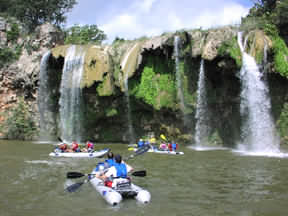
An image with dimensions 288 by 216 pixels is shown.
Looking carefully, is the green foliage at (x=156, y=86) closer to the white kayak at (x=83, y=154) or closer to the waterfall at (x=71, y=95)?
the waterfall at (x=71, y=95)

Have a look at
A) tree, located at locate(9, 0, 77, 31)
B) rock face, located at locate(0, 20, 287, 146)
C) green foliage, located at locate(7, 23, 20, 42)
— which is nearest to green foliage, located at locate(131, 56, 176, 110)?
rock face, located at locate(0, 20, 287, 146)

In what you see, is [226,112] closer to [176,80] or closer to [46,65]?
[176,80]

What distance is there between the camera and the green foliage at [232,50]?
19859 millimetres

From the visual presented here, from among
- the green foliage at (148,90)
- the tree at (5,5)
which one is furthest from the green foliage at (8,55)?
the green foliage at (148,90)

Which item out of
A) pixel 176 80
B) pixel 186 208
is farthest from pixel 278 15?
pixel 186 208

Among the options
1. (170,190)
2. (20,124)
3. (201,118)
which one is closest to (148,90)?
(201,118)

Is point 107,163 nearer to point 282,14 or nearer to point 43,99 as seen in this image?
point 282,14

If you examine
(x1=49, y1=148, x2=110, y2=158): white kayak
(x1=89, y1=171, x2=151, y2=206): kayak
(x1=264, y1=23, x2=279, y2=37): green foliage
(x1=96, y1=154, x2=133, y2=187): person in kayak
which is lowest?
(x1=49, y1=148, x2=110, y2=158): white kayak

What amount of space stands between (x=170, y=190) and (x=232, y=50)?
13217mm

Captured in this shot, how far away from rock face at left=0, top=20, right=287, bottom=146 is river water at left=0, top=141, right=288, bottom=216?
834 centimetres

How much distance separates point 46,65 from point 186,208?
22.4 metres

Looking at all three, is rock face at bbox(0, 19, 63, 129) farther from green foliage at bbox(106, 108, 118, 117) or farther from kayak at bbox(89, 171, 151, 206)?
kayak at bbox(89, 171, 151, 206)

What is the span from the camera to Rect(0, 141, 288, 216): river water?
711 centimetres

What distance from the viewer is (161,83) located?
23.9 metres
